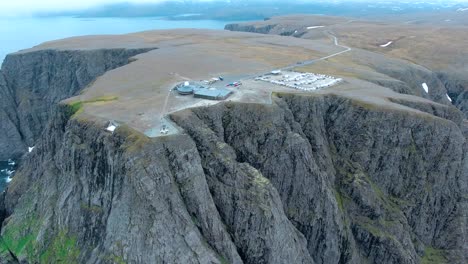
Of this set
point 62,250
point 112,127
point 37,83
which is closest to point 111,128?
point 112,127

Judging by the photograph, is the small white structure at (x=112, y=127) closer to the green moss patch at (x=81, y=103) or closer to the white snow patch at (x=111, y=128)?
the white snow patch at (x=111, y=128)

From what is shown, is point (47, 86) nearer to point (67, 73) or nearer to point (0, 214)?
point (67, 73)

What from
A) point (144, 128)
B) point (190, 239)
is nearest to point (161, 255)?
point (190, 239)

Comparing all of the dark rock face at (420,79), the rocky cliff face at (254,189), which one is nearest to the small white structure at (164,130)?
the rocky cliff face at (254,189)

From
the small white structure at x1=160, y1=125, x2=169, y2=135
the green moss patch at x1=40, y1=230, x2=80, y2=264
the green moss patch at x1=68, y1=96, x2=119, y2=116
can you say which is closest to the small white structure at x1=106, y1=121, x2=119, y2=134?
the small white structure at x1=160, y1=125, x2=169, y2=135

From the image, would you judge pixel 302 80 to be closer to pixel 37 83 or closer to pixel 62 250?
pixel 62 250
